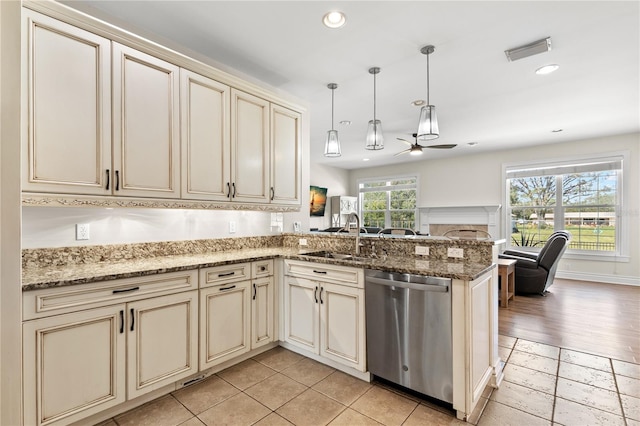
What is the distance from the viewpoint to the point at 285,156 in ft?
10.8

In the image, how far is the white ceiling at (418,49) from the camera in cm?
219

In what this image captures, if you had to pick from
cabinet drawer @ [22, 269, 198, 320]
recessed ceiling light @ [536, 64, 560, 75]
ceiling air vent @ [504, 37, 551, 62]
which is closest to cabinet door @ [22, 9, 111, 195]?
cabinet drawer @ [22, 269, 198, 320]

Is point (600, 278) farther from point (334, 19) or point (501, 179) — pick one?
point (334, 19)

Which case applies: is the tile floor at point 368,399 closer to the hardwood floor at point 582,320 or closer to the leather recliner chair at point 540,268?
the hardwood floor at point 582,320

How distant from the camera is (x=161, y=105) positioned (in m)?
2.33

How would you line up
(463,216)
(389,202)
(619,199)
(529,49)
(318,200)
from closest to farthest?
(529,49) → (619,199) → (463,216) → (318,200) → (389,202)

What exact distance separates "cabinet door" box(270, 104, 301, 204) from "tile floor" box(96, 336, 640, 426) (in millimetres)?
1617

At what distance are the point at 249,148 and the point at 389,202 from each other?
6506mm

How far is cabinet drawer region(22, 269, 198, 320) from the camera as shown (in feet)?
5.29

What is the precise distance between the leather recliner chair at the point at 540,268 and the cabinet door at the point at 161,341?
4.83 m

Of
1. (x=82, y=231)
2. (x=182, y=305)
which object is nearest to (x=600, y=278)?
(x=182, y=305)

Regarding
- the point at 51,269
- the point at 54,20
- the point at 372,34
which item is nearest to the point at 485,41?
the point at 372,34

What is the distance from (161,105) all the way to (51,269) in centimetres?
133

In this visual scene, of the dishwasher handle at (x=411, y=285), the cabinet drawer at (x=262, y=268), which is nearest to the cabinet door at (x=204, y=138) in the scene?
the cabinet drawer at (x=262, y=268)
